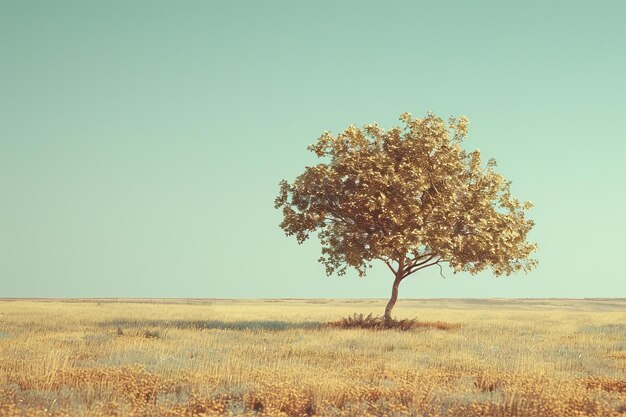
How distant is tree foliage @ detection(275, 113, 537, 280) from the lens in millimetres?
34156

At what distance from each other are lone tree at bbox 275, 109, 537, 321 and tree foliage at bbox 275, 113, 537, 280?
0.20ft

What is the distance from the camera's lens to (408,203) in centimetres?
3394

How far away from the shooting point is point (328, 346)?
973 inches

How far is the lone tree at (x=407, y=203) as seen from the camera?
3416cm

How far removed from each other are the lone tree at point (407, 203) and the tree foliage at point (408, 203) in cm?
6

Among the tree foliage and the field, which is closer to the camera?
the field

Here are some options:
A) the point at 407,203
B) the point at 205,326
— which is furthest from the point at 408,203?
the point at 205,326

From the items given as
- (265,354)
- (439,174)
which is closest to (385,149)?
(439,174)

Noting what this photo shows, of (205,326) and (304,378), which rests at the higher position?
(304,378)

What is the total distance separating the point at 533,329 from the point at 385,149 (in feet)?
50.9

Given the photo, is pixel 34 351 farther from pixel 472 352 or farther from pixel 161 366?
pixel 472 352

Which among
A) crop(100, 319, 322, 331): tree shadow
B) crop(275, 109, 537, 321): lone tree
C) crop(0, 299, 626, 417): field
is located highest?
crop(275, 109, 537, 321): lone tree

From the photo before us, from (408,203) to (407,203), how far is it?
0.10m

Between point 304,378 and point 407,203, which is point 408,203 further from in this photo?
point 304,378
